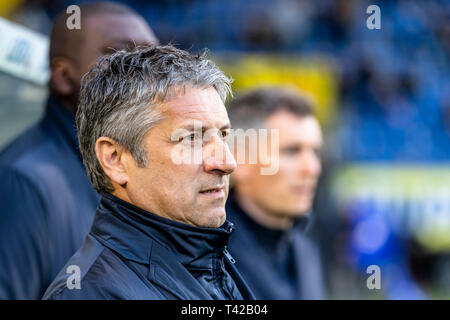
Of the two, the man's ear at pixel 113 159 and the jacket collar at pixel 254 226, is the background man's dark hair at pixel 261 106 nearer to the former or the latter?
the jacket collar at pixel 254 226

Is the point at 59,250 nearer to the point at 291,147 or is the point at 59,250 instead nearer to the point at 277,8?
the point at 291,147

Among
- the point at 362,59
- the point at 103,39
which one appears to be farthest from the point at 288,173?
the point at 362,59

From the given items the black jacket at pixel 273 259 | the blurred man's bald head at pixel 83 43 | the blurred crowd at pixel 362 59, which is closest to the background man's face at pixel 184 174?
the blurred man's bald head at pixel 83 43

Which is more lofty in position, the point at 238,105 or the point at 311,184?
the point at 238,105

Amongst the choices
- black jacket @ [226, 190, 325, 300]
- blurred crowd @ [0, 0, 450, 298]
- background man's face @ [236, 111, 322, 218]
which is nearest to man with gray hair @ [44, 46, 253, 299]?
black jacket @ [226, 190, 325, 300]

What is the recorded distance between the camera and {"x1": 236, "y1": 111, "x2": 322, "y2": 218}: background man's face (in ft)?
9.14

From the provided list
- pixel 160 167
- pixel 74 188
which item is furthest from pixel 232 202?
pixel 160 167

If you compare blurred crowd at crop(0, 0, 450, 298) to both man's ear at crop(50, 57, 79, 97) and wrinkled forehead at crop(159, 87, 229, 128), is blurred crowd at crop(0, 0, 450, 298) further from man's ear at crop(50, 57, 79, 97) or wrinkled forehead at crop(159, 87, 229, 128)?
wrinkled forehead at crop(159, 87, 229, 128)

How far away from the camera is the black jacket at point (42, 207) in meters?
Answer: 1.87

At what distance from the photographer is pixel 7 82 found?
2.53 m

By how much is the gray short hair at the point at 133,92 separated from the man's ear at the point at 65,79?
2.43 ft

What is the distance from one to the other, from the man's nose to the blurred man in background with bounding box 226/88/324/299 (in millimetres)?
1212

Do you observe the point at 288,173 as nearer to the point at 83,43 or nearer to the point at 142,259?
the point at 83,43

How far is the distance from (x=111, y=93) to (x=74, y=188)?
2.52 ft
